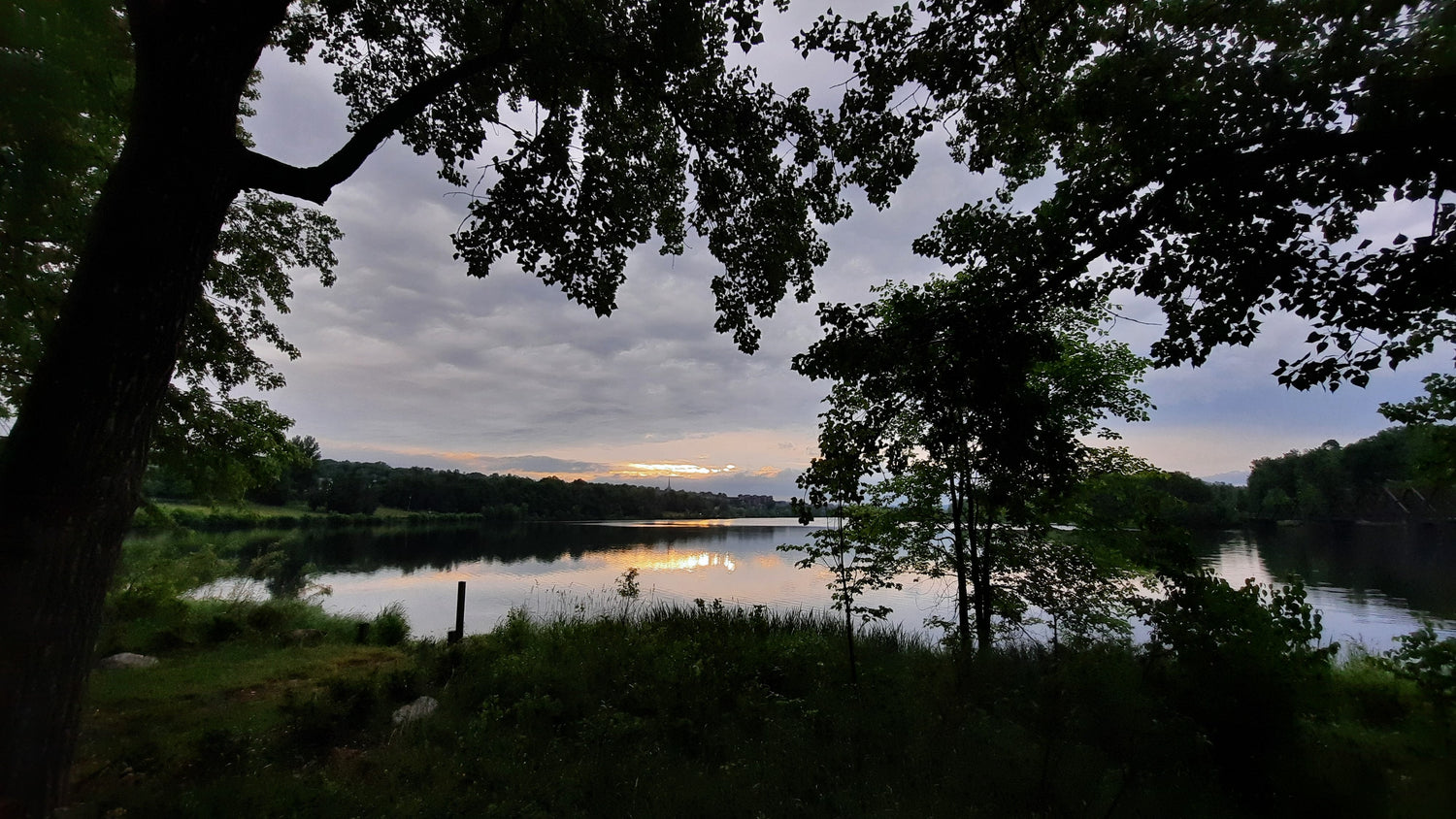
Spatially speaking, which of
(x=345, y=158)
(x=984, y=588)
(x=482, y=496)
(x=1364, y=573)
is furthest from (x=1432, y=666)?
(x=482, y=496)

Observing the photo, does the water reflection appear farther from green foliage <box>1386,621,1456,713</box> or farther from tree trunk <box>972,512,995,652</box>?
tree trunk <box>972,512,995,652</box>

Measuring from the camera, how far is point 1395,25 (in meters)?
3.17

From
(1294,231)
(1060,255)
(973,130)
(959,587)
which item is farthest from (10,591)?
(959,587)

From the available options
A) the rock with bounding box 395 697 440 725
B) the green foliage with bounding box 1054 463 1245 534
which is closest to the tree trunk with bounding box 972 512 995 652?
Answer: the green foliage with bounding box 1054 463 1245 534

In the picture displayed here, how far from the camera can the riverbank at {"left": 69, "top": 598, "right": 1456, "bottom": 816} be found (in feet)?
12.2

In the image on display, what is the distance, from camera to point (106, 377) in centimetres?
228

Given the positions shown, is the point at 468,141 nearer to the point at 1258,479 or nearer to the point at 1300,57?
the point at 1300,57

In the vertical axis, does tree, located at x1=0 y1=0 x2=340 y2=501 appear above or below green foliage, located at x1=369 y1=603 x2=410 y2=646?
above

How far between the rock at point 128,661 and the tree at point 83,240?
238 centimetres

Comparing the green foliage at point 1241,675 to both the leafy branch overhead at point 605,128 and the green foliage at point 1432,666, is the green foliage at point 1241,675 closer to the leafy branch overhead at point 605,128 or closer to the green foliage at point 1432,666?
the green foliage at point 1432,666

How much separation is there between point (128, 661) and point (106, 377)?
8.38 metres

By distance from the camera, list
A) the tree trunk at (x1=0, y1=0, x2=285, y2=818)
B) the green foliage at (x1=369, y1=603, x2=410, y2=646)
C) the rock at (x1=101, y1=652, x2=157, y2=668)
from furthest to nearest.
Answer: the green foliage at (x1=369, y1=603, x2=410, y2=646) → the rock at (x1=101, y1=652, x2=157, y2=668) → the tree trunk at (x1=0, y1=0, x2=285, y2=818)

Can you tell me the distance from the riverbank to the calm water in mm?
4608

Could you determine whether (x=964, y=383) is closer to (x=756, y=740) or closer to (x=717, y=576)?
(x=756, y=740)
